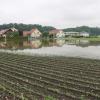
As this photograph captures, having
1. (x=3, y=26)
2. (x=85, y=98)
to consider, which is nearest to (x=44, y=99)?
(x=85, y=98)

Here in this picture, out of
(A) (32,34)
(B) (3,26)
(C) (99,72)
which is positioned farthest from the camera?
(B) (3,26)

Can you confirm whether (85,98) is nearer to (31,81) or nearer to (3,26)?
(31,81)

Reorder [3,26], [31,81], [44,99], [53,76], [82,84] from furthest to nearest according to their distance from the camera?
[3,26] → [53,76] → [31,81] → [82,84] → [44,99]

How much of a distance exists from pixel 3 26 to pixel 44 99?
13089cm

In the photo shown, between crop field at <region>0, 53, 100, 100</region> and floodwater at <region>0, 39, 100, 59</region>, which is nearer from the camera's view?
crop field at <region>0, 53, 100, 100</region>

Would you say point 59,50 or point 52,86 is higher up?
point 52,86

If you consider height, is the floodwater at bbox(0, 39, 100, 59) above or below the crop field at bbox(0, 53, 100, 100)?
below

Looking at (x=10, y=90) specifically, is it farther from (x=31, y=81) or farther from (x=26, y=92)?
(x=31, y=81)

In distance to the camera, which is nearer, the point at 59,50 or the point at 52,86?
the point at 52,86

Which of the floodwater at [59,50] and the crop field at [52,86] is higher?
the crop field at [52,86]

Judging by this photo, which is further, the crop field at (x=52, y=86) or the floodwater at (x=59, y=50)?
the floodwater at (x=59, y=50)

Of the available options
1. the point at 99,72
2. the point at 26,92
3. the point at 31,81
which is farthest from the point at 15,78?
the point at 99,72

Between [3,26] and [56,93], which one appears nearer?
[56,93]

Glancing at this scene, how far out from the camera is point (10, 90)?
8.70 metres
